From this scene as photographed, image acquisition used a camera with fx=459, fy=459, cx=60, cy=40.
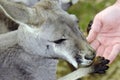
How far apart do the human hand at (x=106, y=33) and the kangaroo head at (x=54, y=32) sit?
633 millimetres

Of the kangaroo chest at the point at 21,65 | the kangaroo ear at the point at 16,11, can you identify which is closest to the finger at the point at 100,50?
the kangaroo chest at the point at 21,65

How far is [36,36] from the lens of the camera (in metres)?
2.86

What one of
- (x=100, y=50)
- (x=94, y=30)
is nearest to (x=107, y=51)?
(x=100, y=50)

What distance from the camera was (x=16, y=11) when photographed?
108 inches

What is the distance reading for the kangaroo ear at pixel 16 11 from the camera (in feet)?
8.83

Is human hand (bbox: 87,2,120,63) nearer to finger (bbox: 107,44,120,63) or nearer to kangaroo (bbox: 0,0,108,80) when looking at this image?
finger (bbox: 107,44,120,63)

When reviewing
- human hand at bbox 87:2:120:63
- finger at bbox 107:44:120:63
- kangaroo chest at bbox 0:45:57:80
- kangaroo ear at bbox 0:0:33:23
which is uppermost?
kangaroo ear at bbox 0:0:33:23

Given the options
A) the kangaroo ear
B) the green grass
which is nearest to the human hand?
the kangaroo ear

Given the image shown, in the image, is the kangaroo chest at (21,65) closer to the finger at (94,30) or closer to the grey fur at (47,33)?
the grey fur at (47,33)

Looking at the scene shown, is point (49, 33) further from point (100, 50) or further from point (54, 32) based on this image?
point (100, 50)

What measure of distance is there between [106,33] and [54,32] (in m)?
0.88

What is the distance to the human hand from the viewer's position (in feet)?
11.3

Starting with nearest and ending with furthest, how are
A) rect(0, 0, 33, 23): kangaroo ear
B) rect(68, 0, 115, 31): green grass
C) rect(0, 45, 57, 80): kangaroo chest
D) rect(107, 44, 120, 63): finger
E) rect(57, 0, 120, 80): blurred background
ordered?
rect(0, 0, 33, 23): kangaroo ear < rect(0, 45, 57, 80): kangaroo chest < rect(107, 44, 120, 63): finger < rect(57, 0, 120, 80): blurred background < rect(68, 0, 115, 31): green grass

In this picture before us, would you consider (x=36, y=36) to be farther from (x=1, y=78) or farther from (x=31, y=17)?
(x=1, y=78)
